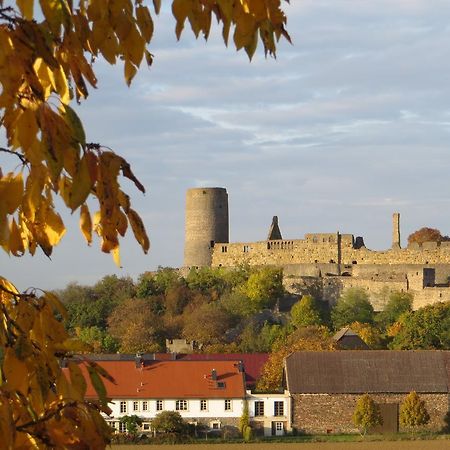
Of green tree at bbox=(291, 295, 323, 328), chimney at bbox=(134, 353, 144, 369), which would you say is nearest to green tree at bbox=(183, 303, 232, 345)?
green tree at bbox=(291, 295, 323, 328)

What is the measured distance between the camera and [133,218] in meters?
3.42

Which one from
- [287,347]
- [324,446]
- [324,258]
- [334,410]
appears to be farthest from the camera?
[324,258]

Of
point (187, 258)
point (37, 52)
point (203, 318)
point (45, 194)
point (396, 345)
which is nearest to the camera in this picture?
point (37, 52)

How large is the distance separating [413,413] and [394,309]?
50.2 feet

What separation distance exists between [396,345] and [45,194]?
46.1 m

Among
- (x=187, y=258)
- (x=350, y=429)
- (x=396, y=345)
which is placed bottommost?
(x=350, y=429)

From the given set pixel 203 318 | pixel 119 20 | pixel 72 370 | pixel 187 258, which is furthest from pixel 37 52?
pixel 187 258

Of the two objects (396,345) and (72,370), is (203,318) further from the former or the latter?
(72,370)

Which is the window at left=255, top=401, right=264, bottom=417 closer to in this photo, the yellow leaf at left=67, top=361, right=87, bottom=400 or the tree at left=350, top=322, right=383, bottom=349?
the tree at left=350, top=322, right=383, bottom=349

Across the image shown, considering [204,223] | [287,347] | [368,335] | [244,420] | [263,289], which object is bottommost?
[244,420]

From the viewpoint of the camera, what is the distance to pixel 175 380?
4044 centimetres

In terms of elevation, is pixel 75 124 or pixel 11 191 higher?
pixel 75 124

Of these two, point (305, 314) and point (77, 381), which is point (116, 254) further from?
point (305, 314)

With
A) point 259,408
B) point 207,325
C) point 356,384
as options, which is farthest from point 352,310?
point 259,408
